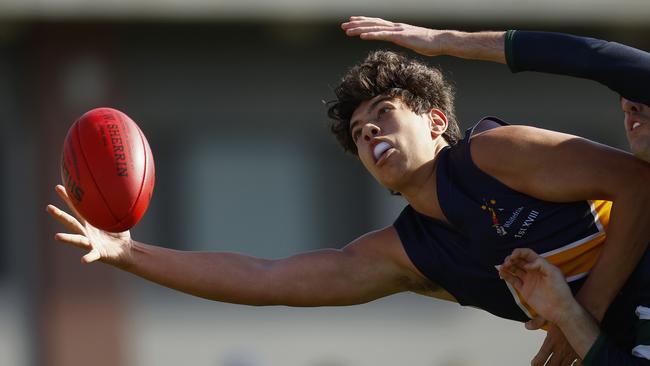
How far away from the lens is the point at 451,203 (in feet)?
14.9

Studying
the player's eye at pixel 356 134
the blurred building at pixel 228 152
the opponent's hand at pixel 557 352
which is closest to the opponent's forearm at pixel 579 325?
the opponent's hand at pixel 557 352

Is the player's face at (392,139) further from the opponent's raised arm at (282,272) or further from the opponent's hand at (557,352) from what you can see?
the opponent's hand at (557,352)

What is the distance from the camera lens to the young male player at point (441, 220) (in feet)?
14.2

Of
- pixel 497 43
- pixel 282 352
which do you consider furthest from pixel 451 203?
pixel 282 352

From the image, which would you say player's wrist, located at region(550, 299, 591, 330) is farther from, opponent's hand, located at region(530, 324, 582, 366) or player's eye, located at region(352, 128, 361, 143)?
player's eye, located at region(352, 128, 361, 143)

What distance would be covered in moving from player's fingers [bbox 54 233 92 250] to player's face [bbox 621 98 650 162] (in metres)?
1.77

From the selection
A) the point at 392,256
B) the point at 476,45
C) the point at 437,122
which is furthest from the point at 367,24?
the point at 392,256

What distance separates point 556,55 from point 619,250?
2.04 ft

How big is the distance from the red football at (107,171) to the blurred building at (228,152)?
559 centimetres

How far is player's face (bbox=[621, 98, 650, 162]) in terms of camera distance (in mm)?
4289

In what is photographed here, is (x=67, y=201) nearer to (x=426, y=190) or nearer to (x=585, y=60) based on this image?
(x=426, y=190)

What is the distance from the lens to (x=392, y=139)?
15.2 ft

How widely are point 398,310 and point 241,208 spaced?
4.77 feet

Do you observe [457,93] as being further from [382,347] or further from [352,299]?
[352,299]
